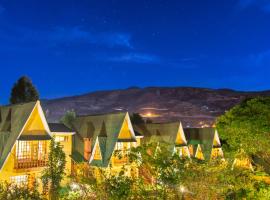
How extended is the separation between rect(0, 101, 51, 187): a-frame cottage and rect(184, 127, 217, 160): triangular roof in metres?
22.4

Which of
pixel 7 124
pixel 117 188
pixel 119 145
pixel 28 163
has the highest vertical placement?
pixel 7 124

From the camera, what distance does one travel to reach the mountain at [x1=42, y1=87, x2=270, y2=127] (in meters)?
72.2

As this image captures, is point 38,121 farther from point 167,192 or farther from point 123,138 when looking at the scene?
point 167,192

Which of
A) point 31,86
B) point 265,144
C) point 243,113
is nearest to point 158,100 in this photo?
point 31,86

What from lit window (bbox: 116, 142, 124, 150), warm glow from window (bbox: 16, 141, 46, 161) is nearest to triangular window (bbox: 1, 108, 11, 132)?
warm glow from window (bbox: 16, 141, 46, 161)

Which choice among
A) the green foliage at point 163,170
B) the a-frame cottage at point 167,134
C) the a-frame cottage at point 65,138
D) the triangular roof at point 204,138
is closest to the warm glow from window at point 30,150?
the a-frame cottage at point 65,138

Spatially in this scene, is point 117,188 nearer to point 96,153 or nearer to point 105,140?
point 96,153

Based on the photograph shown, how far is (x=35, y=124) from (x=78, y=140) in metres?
8.24

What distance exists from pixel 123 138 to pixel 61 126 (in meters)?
5.83

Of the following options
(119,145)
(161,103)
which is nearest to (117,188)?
(119,145)

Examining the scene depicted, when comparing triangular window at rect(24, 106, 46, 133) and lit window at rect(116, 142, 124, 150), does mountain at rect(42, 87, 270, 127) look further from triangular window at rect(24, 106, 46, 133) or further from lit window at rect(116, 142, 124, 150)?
triangular window at rect(24, 106, 46, 133)

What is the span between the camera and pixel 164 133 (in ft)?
123

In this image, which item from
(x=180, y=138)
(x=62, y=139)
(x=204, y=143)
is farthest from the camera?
(x=204, y=143)

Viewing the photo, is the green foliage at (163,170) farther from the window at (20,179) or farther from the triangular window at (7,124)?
the triangular window at (7,124)
